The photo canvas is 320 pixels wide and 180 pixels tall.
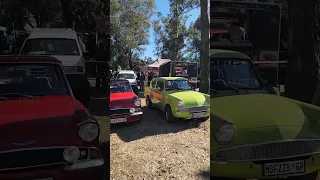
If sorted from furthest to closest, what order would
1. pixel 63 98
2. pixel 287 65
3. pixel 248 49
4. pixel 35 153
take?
pixel 287 65 → pixel 248 49 → pixel 63 98 → pixel 35 153

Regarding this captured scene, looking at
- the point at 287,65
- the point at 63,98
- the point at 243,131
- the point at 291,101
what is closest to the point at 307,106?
the point at 291,101

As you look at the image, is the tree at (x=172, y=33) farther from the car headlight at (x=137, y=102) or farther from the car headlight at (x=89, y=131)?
the car headlight at (x=89, y=131)

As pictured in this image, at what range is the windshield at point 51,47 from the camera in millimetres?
1840

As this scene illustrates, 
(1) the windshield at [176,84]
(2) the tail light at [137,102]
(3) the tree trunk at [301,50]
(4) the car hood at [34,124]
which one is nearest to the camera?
(4) the car hood at [34,124]

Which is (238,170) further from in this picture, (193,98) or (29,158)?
(29,158)

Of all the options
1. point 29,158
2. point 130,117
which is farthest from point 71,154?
point 130,117

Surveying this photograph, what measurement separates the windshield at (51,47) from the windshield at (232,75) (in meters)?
0.82

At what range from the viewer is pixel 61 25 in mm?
1901

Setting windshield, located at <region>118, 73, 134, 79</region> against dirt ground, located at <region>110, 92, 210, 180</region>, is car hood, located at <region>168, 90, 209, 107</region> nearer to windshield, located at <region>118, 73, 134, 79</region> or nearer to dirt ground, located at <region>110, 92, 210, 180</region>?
dirt ground, located at <region>110, 92, 210, 180</region>

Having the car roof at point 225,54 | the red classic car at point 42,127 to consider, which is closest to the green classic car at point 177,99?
the car roof at point 225,54

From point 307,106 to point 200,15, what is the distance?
3.78 ft

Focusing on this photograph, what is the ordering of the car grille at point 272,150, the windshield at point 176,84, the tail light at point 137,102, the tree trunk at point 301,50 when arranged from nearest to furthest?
the tail light at point 137,102 < the windshield at point 176,84 < the car grille at point 272,150 < the tree trunk at point 301,50

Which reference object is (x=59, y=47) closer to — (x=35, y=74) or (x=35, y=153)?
(x=35, y=74)

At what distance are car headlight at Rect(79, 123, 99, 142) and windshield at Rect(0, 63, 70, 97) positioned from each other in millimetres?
244
